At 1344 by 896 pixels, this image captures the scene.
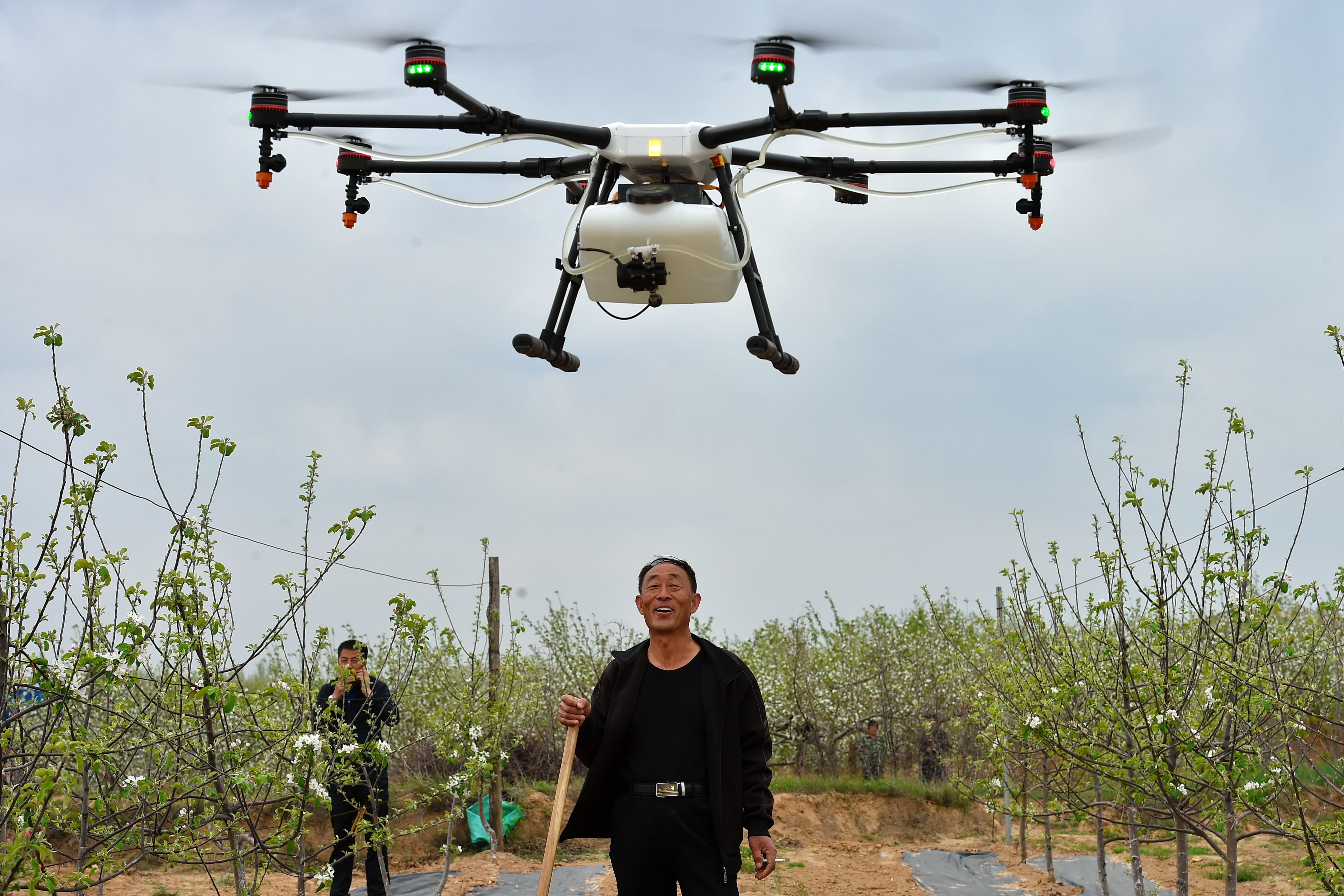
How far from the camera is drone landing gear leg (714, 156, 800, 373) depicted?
545 cm

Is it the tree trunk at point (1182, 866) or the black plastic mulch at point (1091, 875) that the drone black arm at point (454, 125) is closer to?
the tree trunk at point (1182, 866)

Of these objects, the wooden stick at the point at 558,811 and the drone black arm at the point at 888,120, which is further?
the drone black arm at the point at 888,120

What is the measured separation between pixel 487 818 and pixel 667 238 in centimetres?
744

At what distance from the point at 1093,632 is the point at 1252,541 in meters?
1.33

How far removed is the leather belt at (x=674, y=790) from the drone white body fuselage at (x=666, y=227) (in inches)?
93.2

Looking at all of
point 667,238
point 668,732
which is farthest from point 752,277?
point 668,732

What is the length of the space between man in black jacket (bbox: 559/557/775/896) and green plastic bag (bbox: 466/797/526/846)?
682 cm

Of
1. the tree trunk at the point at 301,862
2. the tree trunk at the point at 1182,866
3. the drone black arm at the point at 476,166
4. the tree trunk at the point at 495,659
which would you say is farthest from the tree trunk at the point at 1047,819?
the tree trunk at the point at 495,659

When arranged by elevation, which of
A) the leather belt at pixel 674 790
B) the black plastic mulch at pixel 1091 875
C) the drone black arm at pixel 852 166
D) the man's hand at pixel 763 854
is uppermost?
the drone black arm at pixel 852 166

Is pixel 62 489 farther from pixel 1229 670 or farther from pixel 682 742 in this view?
pixel 1229 670

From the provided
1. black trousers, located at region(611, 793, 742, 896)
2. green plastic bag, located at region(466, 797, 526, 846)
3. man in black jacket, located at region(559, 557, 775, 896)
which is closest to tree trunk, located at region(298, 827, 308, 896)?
man in black jacket, located at region(559, 557, 775, 896)

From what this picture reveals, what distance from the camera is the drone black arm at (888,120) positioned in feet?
16.8

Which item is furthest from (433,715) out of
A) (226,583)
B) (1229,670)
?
(1229,670)

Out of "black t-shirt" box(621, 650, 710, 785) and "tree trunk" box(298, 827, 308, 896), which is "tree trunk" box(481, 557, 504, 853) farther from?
"black t-shirt" box(621, 650, 710, 785)
